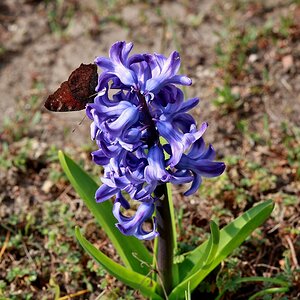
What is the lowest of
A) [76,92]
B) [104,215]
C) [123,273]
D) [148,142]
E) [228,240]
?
[228,240]

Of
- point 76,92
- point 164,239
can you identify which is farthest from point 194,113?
point 76,92

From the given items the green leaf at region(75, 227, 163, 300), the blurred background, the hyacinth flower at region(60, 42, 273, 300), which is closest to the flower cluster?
the hyacinth flower at region(60, 42, 273, 300)

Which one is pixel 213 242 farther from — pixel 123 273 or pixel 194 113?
pixel 194 113

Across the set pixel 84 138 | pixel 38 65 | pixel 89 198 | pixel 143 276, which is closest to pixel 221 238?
pixel 143 276

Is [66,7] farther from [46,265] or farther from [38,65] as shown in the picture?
[46,265]

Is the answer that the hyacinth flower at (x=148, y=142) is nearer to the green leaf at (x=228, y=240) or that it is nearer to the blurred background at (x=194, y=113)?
the green leaf at (x=228, y=240)

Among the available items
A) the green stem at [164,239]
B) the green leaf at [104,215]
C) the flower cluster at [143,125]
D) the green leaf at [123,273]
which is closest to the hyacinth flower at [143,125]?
the flower cluster at [143,125]
